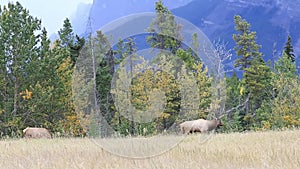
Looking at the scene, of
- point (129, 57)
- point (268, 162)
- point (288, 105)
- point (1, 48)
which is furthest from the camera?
point (288, 105)

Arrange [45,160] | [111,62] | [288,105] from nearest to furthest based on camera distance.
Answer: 1. [45,160]
2. [111,62]
3. [288,105]

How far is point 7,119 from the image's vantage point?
27578mm

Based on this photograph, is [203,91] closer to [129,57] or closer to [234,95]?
[129,57]

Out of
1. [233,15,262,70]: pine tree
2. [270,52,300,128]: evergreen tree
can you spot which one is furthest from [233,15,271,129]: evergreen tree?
[270,52,300,128]: evergreen tree

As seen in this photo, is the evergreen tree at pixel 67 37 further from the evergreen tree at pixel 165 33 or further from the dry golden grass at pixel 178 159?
the dry golden grass at pixel 178 159

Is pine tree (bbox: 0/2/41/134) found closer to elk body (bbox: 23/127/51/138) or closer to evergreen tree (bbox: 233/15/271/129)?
elk body (bbox: 23/127/51/138)

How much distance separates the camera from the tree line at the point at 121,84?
859 centimetres

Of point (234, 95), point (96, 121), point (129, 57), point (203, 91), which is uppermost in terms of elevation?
point (234, 95)

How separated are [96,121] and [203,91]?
2.44 m

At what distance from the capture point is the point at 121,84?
9.51 meters

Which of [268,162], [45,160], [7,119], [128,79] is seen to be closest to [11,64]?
[7,119]

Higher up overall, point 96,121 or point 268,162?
point 96,121

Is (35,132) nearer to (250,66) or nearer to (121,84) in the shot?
(121,84)

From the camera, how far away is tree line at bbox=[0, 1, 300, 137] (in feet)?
28.2
